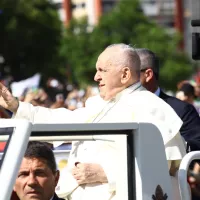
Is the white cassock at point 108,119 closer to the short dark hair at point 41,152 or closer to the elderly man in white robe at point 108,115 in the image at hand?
the elderly man in white robe at point 108,115

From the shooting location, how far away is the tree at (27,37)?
65.9 metres

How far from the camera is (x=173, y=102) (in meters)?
6.67

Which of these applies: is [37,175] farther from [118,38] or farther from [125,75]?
[118,38]

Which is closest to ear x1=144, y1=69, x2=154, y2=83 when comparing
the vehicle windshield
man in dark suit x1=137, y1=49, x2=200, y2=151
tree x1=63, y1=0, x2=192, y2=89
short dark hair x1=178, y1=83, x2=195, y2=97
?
man in dark suit x1=137, y1=49, x2=200, y2=151

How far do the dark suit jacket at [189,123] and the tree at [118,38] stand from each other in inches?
2719

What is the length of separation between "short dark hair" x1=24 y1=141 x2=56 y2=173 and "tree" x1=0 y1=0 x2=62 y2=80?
6019 cm

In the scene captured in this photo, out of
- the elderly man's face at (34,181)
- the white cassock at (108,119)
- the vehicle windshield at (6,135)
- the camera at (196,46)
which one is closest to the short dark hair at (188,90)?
the camera at (196,46)

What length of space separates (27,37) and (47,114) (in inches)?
2455

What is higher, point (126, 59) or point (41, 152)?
point (126, 59)

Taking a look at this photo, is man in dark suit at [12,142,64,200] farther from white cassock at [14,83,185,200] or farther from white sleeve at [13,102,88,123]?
white sleeve at [13,102,88,123]

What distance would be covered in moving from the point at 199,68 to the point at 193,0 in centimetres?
1137

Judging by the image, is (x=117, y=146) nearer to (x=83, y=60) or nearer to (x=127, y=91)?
(x=127, y=91)

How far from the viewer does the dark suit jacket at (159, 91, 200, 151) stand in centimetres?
608

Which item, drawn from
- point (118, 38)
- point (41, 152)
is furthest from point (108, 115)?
point (118, 38)
